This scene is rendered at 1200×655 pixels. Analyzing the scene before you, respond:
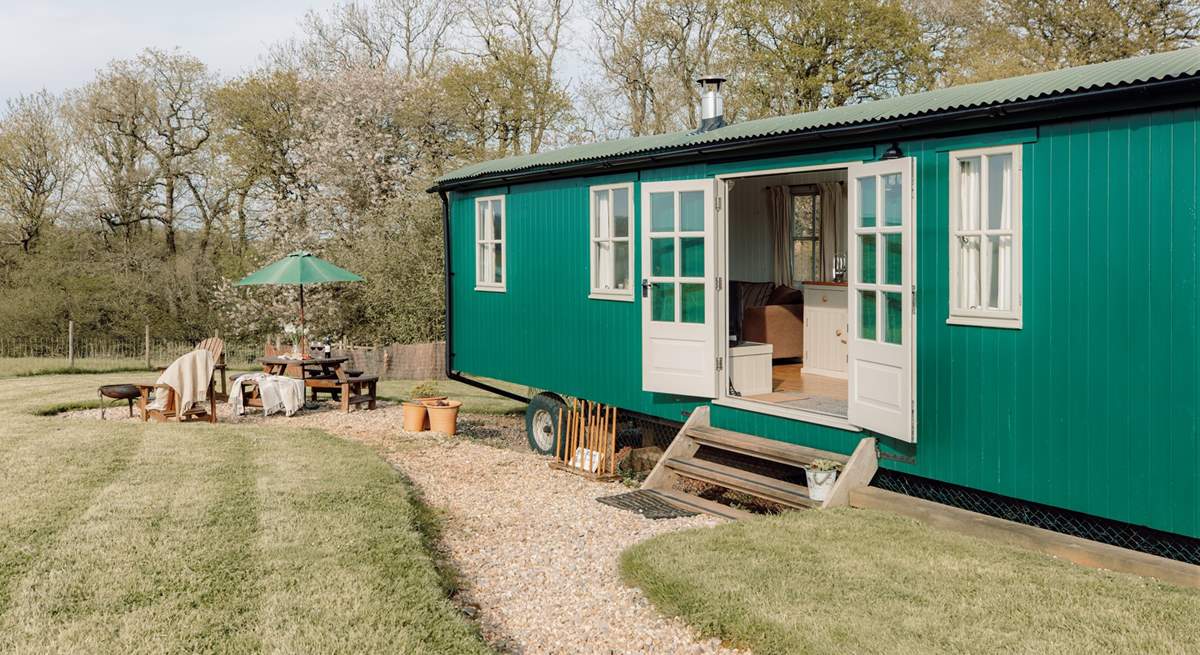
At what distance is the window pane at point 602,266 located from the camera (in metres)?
8.52

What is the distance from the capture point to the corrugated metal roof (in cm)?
471

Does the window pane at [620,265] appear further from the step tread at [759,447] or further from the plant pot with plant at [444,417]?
the plant pot with plant at [444,417]

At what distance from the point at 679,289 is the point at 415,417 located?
4.29 m

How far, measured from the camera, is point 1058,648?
3809mm

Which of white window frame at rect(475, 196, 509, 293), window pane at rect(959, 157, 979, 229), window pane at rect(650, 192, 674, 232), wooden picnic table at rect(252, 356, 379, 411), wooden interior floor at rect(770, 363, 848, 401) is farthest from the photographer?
wooden picnic table at rect(252, 356, 379, 411)

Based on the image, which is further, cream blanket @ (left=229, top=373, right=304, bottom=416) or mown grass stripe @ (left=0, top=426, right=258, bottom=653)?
cream blanket @ (left=229, top=373, right=304, bottom=416)

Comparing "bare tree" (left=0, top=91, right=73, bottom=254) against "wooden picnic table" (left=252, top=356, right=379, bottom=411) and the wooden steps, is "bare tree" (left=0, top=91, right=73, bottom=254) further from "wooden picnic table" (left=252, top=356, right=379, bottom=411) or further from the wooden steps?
the wooden steps

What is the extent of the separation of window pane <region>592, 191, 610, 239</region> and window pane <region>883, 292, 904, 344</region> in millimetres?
3239

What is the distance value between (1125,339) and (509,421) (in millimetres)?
8324

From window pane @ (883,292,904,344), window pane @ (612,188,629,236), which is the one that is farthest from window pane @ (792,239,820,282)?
window pane @ (883,292,904,344)

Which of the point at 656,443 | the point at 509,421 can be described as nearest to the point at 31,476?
the point at 656,443

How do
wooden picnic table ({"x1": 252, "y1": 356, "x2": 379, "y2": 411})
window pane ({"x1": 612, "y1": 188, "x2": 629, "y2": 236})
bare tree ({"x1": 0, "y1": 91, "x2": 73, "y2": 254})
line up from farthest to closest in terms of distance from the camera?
bare tree ({"x1": 0, "y1": 91, "x2": 73, "y2": 254})
wooden picnic table ({"x1": 252, "y1": 356, "x2": 379, "y2": 411})
window pane ({"x1": 612, "y1": 188, "x2": 629, "y2": 236})

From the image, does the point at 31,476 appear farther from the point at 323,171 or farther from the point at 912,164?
the point at 323,171

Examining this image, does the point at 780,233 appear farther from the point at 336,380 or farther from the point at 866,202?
the point at 336,380
